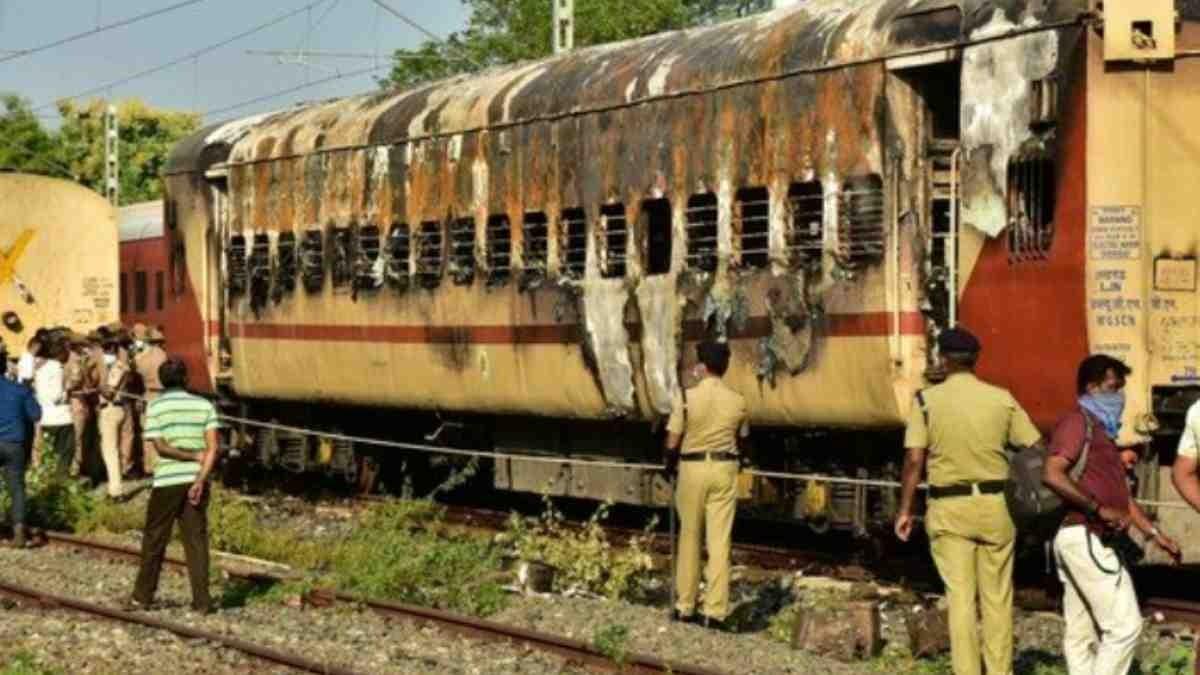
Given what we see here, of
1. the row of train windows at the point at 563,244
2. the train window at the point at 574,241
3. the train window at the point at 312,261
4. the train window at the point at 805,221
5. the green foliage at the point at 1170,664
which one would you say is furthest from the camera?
the train window at the point at 312,261

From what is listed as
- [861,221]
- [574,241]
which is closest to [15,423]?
[574,241]

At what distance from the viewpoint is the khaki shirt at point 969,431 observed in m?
10.8

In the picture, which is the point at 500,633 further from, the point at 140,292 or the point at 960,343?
the point at 140,292

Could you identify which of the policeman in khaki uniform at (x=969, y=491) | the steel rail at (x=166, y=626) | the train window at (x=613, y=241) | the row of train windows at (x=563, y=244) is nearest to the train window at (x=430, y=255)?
the row of train windows at (x=563, y=244)

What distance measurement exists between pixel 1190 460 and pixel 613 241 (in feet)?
28.2

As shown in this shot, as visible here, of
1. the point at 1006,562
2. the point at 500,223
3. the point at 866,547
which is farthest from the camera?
the point at 500,223

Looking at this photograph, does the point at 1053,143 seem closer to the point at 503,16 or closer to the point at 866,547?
the point at 866,547

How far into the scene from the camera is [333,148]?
21906 millimetres

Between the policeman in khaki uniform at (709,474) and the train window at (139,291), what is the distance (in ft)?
65.1

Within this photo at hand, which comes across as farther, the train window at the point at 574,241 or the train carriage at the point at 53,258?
the train carriage at the point at 53,258

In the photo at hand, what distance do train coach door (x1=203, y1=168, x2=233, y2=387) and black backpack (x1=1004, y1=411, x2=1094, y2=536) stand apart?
14486 mm

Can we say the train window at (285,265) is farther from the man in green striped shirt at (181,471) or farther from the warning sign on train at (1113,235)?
the warning sign on train at (1113,235)

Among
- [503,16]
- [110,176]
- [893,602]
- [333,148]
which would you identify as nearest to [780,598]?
[893,602]

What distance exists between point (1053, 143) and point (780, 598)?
3.49m
